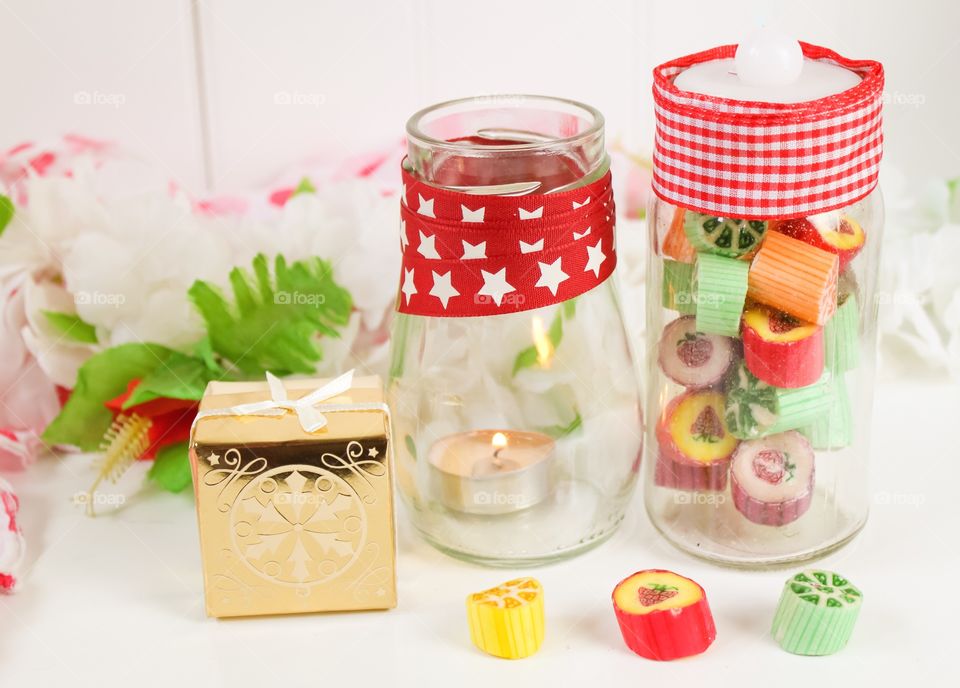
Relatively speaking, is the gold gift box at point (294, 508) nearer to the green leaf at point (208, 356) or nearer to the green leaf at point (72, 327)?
the green leaf at point (208, 356)

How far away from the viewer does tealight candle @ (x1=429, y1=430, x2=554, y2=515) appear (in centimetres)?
99

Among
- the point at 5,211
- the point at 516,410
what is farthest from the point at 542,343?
the point at 5,211

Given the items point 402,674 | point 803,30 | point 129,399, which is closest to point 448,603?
point 402,674

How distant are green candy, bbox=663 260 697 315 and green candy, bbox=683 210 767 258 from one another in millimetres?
30

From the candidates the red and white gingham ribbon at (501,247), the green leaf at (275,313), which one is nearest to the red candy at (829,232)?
the red and white gingham ribbon at (501,247)

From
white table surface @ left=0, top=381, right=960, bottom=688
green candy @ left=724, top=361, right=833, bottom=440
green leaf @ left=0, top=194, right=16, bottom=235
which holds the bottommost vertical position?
white table surface @ left=0, top=381, right=960, bottom=688

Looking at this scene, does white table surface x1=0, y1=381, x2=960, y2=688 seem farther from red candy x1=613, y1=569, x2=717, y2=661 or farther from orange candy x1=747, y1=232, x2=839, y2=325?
orange candy x1=747, y1=232, x2=839, y2=325

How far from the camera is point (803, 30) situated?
115 cm

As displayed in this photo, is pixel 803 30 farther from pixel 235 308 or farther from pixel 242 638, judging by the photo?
pixel 242 638

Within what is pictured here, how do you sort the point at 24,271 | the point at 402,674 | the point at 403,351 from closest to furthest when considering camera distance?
the point at 402,674 → the point at 403,351 → the point at 24,271

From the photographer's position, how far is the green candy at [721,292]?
86 cm

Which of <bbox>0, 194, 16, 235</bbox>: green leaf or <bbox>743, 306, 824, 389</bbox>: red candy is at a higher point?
<bbox>0, 194, 16, 235</bbox>: green leaf

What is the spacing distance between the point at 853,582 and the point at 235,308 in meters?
0.58

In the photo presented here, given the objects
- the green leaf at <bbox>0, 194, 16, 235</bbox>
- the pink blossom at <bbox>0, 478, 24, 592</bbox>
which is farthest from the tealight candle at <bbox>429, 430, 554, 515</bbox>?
the green leaf at <bbox>0, 194, 16, 235</bbox>
